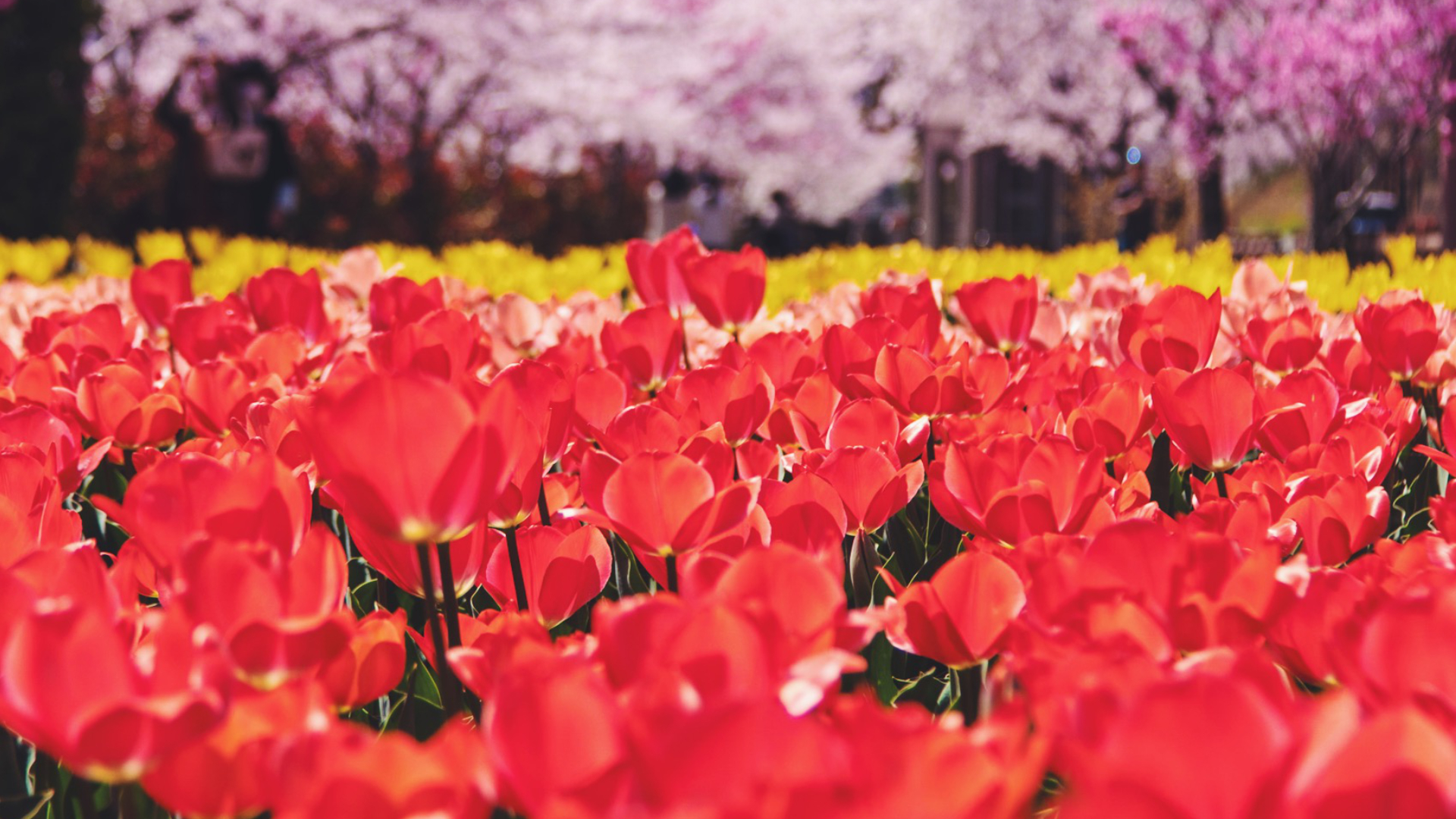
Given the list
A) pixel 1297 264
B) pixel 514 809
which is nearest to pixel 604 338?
pixel 514 809

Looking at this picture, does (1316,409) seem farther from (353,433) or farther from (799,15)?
(799,15)

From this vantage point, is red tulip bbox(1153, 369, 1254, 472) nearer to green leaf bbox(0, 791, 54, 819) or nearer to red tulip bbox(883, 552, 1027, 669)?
red tulip bbox(883, 552, 1027, 669)

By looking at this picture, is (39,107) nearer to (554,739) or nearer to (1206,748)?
(554,739)

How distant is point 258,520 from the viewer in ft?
2.89

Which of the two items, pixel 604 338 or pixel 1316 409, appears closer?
pixel 1316 409

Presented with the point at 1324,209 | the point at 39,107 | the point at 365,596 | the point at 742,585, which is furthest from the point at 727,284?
the point at 39,107

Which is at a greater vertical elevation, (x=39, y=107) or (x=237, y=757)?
(x=39, y=107)

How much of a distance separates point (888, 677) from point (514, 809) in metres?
0.48

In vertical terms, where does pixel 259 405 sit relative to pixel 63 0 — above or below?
below

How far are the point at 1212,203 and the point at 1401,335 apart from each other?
17366mm

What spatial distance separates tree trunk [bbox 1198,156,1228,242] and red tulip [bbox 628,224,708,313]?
54.7ft

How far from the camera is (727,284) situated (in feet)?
6.82

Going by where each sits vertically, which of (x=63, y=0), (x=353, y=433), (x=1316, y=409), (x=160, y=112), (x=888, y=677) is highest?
(x=63, y=0)

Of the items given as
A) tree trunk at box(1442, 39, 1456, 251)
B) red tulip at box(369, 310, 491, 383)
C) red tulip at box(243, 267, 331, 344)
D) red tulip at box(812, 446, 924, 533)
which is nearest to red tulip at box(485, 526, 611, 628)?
red tulip at box(812, 446, 924, 533)
